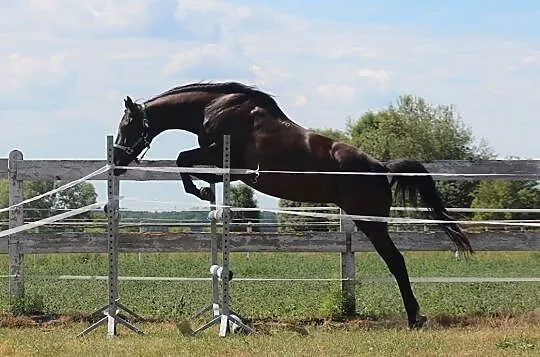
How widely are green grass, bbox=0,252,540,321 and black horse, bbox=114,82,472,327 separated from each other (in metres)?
1.25

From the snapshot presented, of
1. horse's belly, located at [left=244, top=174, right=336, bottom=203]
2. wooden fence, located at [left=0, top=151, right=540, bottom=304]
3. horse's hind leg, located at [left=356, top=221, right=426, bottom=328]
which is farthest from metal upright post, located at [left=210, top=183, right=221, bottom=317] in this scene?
horse's hind leg, located at [left=356, top=221, right=426, bottom=328]

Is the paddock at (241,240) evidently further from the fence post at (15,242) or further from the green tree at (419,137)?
the green tree at (419,137)

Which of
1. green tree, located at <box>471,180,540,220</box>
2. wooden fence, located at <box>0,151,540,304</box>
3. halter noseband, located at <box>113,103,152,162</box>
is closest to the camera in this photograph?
halter noseband, located at <box>113,103,152,162</box>

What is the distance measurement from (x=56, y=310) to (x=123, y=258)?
986 centimetres

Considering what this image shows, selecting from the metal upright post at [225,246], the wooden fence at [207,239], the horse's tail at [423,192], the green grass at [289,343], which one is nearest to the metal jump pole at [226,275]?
the metal upright post at [225,246]

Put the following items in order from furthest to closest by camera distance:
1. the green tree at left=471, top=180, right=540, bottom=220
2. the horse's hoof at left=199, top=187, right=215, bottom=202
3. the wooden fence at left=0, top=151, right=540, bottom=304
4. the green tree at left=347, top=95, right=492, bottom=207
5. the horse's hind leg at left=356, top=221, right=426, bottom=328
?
1. the green tree at left=347, top=95, right=492, bottom=207
2. the green tree at left=471, top=180, right=540, bottom=220
3. the wooden fence at left=0, top=151, right=540, bottom=304
4. the horse's hind leg at left=356, top=221, right=426, bottom=328
5. the horse's hoof at left=199, top=187, right=215, bottom=202

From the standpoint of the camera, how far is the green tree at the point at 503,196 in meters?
33.2

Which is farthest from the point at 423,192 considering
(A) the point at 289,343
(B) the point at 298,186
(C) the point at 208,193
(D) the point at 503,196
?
(D) the point at 503,196

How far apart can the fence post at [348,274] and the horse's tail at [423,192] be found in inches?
39.3

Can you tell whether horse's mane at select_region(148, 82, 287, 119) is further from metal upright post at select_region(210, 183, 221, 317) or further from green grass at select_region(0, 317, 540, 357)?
green grass at select_region(0, 317, 540, 357)

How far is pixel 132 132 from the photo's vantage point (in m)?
9.77

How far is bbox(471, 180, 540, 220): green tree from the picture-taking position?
3316 centimetres

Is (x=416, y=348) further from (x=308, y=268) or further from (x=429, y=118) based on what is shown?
(x=429, y=118)

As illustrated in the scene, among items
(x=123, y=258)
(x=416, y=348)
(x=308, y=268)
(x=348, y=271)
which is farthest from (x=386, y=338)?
(x=123, y=258)
